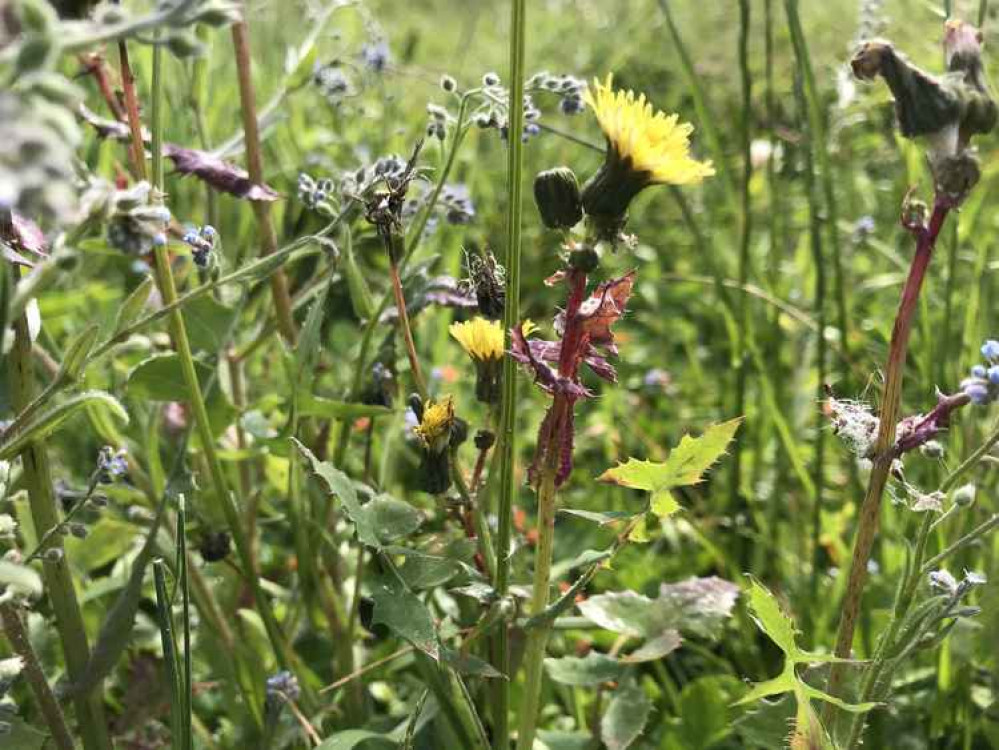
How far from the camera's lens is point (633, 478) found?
2.50ft

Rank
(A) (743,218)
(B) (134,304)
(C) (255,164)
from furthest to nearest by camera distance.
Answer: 1. (A) (743,218)
2. (C) (255,164)
3. (B) (134,304)

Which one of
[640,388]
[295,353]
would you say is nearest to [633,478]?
[295,353]

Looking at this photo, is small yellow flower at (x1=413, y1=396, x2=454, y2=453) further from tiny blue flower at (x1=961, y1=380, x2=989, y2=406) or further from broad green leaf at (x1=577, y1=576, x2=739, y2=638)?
tiny blue flower at (x1=961, y1=380, x2=989, y2=406)

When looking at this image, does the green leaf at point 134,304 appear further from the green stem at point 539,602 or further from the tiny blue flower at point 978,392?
the tiny blue flower at point 978,392

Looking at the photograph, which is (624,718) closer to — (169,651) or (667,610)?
(667,610)

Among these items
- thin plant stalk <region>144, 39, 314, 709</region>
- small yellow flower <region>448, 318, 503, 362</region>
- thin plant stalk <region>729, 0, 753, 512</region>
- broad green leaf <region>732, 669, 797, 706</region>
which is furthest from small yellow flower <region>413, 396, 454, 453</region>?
thin plant stalk <region>729, 0, 753, 512</region>

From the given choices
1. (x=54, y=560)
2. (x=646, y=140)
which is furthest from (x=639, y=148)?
(x=54, y=560)

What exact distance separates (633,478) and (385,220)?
259 mm

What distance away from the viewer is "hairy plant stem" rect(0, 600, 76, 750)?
777 mm

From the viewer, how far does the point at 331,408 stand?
928 millimetres

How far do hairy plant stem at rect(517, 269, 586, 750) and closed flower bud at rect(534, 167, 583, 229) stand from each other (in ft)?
0.11

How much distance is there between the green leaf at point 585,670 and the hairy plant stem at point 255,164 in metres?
0.40

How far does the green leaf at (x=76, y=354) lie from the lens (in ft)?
2.35

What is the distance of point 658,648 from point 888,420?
0.30m
